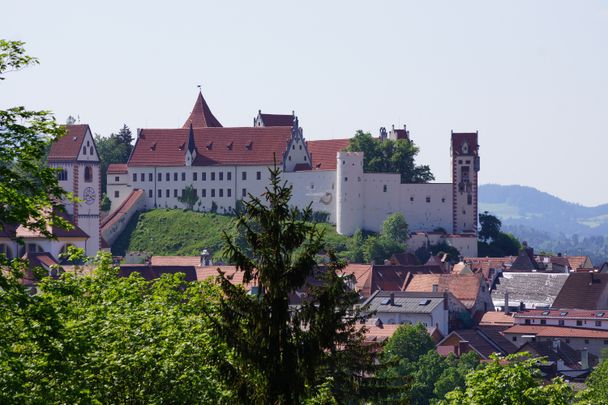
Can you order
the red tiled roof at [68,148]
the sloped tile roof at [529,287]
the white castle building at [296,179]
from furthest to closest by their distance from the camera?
the white castle building at [296,179]
the sloped tile roof at [529,287]
the red tiled roof at [68,148]

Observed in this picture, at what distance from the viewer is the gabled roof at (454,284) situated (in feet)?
411

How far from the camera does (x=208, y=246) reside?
13588 cm

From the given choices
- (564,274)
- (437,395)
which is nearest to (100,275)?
(437,395)

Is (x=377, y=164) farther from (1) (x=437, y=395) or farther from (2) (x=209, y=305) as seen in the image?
(2) (x=209, y=305)

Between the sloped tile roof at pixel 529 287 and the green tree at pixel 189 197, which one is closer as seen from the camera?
the sloped tile roof at pixel 529 287

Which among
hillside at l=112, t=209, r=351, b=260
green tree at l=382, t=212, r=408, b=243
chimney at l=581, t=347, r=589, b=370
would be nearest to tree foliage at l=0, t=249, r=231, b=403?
chimney at l=581, t=347, r=589, b=370

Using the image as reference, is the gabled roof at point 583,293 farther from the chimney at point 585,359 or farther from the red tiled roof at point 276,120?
the red tiled roof at point 276,120

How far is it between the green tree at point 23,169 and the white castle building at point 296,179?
113878mm

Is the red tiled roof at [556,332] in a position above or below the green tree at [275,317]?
below

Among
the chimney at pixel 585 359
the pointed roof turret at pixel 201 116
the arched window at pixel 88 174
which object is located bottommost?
the chimney at pixel 585 359

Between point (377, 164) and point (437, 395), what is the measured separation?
64469 millimetres

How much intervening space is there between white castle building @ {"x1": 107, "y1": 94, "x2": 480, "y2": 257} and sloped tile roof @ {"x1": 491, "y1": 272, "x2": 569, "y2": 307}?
15.9ft

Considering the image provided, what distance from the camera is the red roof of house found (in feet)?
486

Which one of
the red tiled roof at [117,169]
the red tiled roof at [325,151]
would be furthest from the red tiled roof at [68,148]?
the red tiled roof at [325,151]
